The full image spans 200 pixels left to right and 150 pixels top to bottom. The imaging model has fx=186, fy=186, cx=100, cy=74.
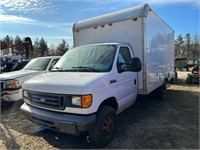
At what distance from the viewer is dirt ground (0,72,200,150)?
3848 mm

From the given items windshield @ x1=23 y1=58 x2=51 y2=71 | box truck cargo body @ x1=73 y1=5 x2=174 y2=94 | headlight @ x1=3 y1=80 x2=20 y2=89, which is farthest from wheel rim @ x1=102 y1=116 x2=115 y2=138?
windshield @ x1=23 y1=58 x2=51 y2=71

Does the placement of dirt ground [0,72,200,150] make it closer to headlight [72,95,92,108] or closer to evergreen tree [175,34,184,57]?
headlight [72,95,92,108]

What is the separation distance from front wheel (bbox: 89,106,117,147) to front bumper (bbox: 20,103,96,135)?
0.19 metres

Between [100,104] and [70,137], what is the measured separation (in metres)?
1.20

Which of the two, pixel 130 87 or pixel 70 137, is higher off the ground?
pixel 130 87

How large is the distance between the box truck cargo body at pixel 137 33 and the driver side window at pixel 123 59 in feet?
1.46

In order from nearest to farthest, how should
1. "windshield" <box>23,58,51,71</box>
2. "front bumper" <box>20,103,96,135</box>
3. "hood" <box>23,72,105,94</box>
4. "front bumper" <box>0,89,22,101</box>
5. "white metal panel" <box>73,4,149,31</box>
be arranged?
"front bumper" <box>20,103,96,135</box> < "hood" <box>23,72,105,94</box> < "white metal panel" <box>73,4,149,31</box> < "front bumper" <box>0,89,22,101</box> < "windshield" <box>23,58,51,71</box>

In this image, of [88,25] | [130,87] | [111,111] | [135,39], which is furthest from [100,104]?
[88,25]

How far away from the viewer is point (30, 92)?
4.01m

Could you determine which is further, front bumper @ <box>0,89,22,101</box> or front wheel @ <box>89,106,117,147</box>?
front bumper @ <box>0,89,22,101</box>

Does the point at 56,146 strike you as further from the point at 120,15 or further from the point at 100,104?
the point at 120,15

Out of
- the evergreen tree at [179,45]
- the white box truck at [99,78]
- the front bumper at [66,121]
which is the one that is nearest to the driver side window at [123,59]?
the white box truck at [99,78]

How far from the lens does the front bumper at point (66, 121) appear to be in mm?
3178

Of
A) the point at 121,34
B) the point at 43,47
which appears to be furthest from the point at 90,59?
the point at 43,47
